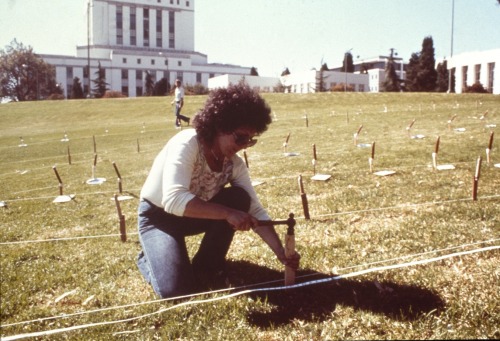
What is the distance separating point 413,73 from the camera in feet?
212

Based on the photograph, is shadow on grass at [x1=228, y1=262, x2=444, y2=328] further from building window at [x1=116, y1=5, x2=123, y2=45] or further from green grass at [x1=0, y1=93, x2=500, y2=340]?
building window at [x1=116, y1=5, x2=123, y2=45]

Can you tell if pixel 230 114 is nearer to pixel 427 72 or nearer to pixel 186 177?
pixel 186 177

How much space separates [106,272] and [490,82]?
2896 inches

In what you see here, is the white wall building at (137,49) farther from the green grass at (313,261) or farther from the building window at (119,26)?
the green grass at (313,261)

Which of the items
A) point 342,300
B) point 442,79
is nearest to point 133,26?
point 442,79

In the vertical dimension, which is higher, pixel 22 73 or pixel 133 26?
pixel 133 26

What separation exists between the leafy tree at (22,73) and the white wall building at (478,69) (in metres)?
67.3

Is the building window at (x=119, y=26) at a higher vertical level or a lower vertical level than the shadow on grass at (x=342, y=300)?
higher

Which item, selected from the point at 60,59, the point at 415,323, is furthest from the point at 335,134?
the point at 60,59

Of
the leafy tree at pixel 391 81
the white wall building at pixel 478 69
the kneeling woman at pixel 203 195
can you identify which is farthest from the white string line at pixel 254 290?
the leafy tree at pixel 391 81

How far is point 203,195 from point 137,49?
100364mm

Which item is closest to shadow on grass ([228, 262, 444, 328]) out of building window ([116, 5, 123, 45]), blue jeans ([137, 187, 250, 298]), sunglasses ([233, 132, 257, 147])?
blue jeans ([137, 187, 250, 298])

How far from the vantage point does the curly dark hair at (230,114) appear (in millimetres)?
3715

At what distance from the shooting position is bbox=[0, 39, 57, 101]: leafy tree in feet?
233
